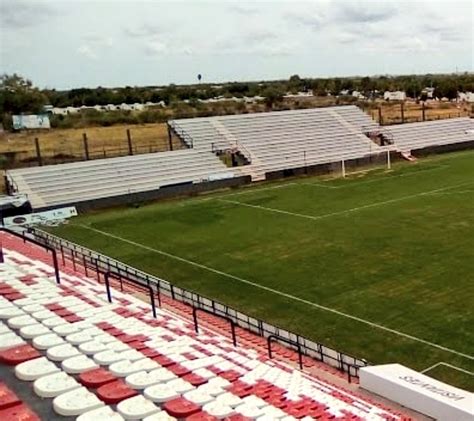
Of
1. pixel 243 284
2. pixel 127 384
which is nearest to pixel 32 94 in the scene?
pixel 243 284

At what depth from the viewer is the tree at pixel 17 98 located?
72.3 meters

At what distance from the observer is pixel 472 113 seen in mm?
75375

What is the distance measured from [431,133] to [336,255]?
37.1 metres

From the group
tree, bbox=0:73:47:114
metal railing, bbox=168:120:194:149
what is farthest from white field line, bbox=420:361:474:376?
tree, bbox=0:73:47:114

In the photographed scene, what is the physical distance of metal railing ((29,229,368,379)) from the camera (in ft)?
49.6

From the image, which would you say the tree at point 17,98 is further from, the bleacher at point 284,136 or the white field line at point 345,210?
the white field line at point 345,210

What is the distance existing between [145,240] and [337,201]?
11.7 metres

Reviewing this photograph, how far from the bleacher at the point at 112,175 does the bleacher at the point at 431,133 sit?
17.4 meters

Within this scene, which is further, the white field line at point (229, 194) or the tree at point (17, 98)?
the tree at point (17, 98)

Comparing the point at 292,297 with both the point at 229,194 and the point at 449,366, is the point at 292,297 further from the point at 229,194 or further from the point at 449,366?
the point at 229,194

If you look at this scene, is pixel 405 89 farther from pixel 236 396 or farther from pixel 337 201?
pixel 236 396

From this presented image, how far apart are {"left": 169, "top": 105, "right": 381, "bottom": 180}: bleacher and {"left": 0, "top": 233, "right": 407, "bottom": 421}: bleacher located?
31.4 meters

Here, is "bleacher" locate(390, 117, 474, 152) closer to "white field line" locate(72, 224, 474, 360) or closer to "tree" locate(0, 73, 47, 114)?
"white field line" locate(72, 224, 474, 360)

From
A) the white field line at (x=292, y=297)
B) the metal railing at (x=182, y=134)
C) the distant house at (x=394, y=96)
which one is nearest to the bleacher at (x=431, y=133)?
the metal railing at (x=182, y=134)
